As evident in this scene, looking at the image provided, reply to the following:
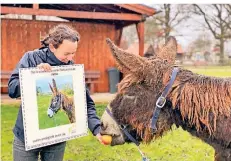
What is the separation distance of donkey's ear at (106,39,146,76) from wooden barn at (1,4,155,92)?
10.3 meters

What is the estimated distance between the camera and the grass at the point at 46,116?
2.74 m

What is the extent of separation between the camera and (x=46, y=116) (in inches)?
110

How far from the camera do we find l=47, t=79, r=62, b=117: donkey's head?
2.81 m

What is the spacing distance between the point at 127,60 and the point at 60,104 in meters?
0.83

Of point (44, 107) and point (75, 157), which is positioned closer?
point (44, 107)

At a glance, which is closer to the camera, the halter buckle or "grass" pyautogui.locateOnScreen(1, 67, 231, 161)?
the halter buckle

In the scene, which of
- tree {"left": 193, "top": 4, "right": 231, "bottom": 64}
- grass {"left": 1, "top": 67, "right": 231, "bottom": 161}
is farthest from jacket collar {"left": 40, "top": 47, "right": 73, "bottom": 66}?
tree {"left": 193, "top": 4, "right": 231, "bottom": 64}

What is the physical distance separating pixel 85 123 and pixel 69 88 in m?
0.37

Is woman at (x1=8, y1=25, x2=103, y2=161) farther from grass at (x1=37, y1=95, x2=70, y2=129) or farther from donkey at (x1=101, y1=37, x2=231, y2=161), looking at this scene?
donkey at (x1=101, y1=37, x2=231, y2=161)

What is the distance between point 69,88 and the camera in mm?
2914

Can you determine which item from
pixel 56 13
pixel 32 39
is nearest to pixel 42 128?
pixel 56 13

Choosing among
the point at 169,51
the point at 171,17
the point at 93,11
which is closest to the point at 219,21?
the point at 171,17

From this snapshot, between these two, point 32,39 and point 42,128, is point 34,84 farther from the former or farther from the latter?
point 32,39

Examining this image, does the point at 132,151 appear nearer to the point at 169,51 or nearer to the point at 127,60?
the point at 169,51
